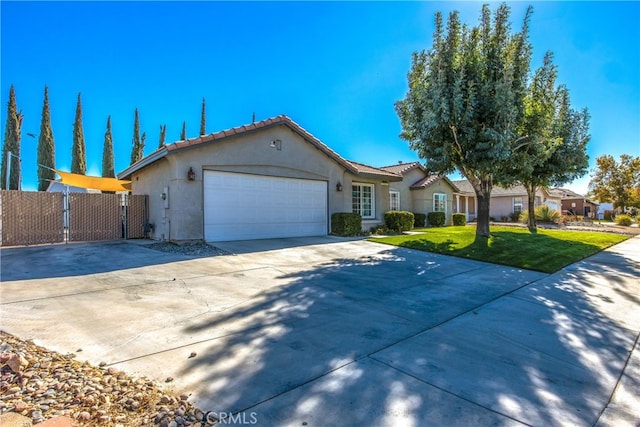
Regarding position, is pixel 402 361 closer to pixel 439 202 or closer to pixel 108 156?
pixel 439 202

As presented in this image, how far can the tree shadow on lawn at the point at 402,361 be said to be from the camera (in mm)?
2654

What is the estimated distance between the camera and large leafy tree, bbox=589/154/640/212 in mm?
32750

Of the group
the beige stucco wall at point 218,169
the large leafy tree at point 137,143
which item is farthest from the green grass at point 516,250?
the large leafy tree at point 137,143

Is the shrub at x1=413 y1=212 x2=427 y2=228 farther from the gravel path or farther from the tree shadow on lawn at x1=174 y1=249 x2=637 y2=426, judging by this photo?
the gravel path

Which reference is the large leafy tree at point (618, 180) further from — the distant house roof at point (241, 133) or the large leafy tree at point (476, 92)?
the large leafy tree at point (476, 92)

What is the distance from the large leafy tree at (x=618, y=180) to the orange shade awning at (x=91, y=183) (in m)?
43.4

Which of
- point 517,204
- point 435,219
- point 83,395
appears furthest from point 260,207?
point 517,204

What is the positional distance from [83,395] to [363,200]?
16.6 meters

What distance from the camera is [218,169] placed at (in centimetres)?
1213

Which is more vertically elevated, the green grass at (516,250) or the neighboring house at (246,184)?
the neighboring house at (246,184)

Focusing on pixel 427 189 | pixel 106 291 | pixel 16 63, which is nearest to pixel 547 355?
pixel 106 291

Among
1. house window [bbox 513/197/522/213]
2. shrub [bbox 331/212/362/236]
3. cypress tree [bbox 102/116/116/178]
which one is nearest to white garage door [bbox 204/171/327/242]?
shrub [bbox 331/212/362/236]

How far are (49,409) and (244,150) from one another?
36.3 feet

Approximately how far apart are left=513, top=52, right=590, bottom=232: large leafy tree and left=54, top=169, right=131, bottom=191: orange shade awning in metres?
21.5
